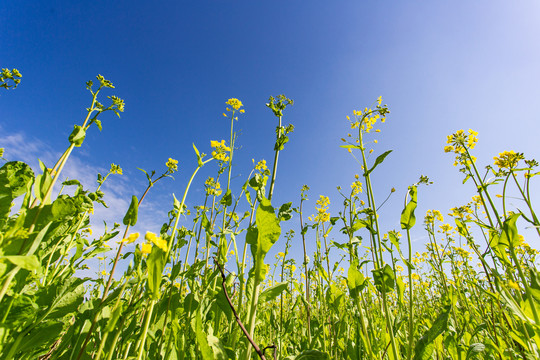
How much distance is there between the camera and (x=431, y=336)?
130 centimetres

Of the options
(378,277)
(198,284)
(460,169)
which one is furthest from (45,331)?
(460,169)

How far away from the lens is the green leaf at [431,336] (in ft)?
4.20

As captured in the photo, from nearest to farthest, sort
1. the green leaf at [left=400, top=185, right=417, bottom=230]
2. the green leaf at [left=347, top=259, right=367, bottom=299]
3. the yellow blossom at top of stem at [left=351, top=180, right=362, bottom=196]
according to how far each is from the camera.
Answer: the green leaf at [left=347, top=259, right=367, bottom=299]
the green leaf at [left=400, top=185, right=417, bottom=230]
the yellow blossom at top of stem at [left=351, top=180, right=362, bottom=196]

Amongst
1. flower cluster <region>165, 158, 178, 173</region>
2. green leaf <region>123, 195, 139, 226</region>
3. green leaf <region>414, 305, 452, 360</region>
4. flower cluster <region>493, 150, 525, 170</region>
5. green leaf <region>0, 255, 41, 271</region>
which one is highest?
flower cluster <region>493, 150, 525, 170</region>

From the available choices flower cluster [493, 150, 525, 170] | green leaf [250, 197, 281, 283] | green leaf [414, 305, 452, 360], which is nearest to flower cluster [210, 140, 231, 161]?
green leaf [250, 197, 281, 283]

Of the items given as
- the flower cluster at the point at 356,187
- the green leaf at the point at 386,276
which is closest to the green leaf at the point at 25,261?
the green leaf at the point at 386,276

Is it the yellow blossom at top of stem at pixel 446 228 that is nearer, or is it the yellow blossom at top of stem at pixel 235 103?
the yellow blossom at top of stem at pixel 235 103

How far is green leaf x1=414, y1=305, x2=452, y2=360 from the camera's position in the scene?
128 centimetres

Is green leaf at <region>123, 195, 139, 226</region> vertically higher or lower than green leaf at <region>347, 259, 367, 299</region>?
higher

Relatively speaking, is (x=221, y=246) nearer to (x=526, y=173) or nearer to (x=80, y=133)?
(x=80, y=133)

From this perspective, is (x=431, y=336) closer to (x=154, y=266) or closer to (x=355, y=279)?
(x=355, y=279)

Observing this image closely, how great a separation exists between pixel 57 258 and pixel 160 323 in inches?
33.1

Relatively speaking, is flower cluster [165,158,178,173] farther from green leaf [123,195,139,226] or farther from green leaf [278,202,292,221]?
green leaf [278,202,292,221]

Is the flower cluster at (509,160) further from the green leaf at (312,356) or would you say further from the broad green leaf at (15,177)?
the broad green leaf at (15,177)
